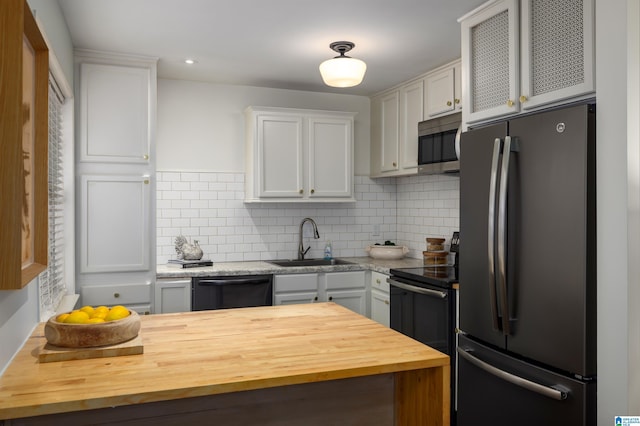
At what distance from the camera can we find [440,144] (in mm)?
3904

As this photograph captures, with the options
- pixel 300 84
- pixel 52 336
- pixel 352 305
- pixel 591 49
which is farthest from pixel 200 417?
pixel 300 84

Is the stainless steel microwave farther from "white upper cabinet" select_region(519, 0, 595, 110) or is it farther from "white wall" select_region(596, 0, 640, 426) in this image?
"white wall" select_region(596, 0, 640, 426)

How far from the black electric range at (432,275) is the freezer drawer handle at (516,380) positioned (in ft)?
1.73

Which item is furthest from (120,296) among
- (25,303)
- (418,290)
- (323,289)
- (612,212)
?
(612,212)

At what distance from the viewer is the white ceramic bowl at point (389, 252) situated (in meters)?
4.84

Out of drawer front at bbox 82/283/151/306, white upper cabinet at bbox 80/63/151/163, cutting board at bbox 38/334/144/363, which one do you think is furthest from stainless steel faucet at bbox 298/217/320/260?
cutting board at bbox 38/334/144/363

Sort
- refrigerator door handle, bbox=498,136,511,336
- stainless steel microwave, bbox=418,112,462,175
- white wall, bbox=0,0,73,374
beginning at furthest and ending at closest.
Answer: stainless steel microwave, bbox=418,112,462,175
refrigerator door handle, bbox=498,136,511,336
white wall, bbox=0,0,73,374

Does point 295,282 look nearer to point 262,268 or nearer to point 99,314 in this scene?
point 262,268

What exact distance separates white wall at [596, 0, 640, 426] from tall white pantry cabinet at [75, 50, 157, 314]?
300cm

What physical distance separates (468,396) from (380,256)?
83.2 inches

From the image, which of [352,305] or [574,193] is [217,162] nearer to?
[352,305]

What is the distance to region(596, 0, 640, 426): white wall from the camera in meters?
2.04

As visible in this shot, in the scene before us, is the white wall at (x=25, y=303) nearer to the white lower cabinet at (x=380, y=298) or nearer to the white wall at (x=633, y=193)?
the white wall at (x=633, y=193)

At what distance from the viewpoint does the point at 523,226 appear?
7.91 feet
